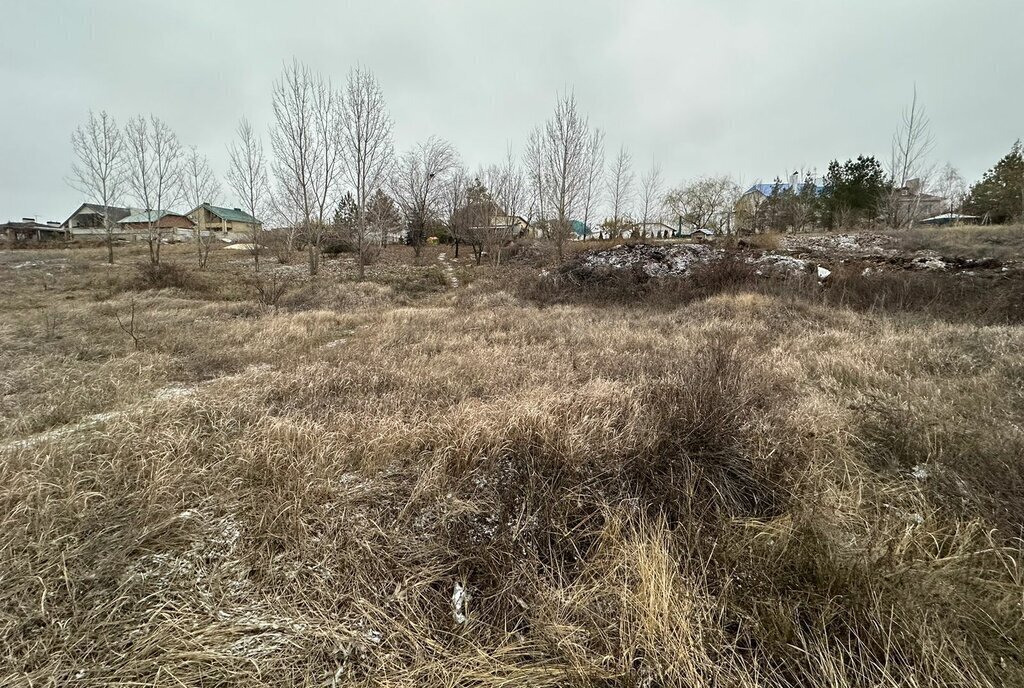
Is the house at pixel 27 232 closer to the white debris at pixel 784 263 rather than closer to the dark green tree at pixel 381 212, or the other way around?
the dark green tree at pixel 381 212

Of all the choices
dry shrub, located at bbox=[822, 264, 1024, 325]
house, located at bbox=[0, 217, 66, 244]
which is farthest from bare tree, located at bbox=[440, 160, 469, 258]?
house, located at bbox=[0, 217, 66, 244]

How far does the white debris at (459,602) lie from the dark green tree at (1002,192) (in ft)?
120

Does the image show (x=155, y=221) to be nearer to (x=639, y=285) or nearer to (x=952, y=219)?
(x=639, y=285)

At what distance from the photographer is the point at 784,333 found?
20.9 feet

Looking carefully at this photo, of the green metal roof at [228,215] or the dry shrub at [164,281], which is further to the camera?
the green metal roof at [228,215]

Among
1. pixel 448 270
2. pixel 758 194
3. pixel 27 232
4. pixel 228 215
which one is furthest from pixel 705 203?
pixel 27 232

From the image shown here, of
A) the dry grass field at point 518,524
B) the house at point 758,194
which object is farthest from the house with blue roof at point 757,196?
the dry grass field at point 518,524

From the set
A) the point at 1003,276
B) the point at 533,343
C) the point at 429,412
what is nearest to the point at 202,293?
the point at 533,343

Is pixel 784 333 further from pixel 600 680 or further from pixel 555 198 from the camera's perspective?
pixel 555 198

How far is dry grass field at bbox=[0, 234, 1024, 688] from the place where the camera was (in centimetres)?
147

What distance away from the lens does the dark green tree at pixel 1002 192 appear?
2400cm

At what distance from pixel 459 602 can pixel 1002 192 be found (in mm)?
40996

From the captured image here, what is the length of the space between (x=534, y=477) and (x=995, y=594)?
2.06 metres

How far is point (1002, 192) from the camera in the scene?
989 inches
